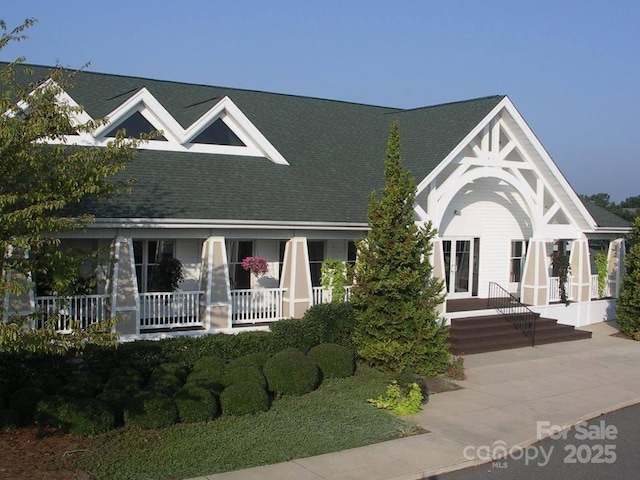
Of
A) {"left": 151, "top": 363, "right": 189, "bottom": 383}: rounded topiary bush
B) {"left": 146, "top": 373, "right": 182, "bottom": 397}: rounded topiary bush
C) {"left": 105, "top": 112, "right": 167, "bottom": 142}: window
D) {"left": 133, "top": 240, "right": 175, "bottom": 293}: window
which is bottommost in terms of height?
{"left": 146, "top": 373, "right": 182, "bottom": 397}: rounded topiary bush

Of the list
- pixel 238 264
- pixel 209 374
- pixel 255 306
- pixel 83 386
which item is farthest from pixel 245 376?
pixel 238 264

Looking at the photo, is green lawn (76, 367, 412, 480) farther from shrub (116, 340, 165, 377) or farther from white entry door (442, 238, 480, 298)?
white entry door (442, 238, 480, 298)

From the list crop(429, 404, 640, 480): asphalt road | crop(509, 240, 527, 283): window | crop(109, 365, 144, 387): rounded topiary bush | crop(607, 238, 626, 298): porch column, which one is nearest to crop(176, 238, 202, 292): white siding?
crop(109, 365, 144, 387): rounded topiary bush

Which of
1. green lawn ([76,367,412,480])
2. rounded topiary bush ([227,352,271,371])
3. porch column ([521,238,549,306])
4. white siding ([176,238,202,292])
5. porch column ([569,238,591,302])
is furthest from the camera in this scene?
porch column ([569,238,591,302])

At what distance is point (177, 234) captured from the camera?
15.8 metres

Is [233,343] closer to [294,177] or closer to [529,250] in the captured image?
[294,177]

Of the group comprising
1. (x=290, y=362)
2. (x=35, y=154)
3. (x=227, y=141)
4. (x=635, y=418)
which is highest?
(x=227, y=141)

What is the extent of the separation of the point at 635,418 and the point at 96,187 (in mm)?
10631

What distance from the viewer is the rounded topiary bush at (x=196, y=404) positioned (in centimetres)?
1131

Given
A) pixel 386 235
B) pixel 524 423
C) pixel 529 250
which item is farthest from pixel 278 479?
pixel 529 250

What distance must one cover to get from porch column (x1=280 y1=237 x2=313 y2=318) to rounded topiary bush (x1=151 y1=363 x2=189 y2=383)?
4410mm

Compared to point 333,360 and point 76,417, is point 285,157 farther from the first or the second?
point 76,417

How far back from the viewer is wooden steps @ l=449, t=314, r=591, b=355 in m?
18.9

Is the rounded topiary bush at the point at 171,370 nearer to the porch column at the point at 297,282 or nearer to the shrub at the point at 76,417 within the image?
the shrub at the point at 76,417
